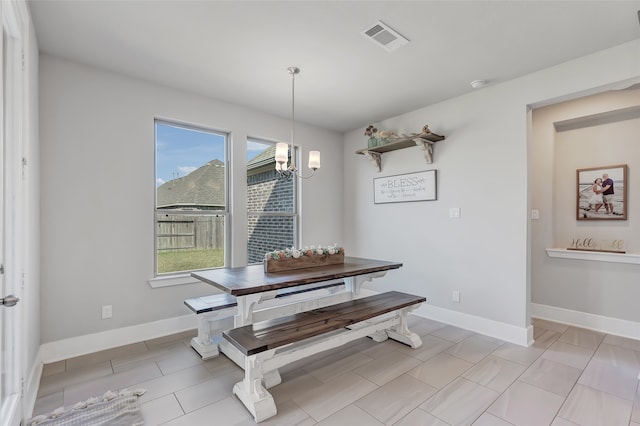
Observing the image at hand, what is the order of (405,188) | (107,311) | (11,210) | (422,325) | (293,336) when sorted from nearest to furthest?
(11,210) → (293,336) → (107,311) → (422,325) → (405,188)

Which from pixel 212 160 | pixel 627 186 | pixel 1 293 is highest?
pixel 212 160

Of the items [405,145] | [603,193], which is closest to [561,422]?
[603,193]

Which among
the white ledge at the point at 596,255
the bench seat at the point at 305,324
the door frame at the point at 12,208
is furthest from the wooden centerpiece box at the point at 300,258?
the white ledge at the point at 596,255

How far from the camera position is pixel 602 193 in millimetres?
3365

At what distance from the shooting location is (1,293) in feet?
5.16

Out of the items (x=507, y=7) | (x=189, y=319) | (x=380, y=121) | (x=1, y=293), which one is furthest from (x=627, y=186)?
(x=1, y=293)

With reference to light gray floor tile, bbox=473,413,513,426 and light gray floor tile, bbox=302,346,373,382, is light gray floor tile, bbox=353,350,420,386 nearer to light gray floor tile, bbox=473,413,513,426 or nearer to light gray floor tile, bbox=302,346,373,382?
light gray floor tile, bbox=302,346,373,382

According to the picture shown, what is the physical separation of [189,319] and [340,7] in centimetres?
318

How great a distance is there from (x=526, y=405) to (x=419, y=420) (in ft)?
2.46

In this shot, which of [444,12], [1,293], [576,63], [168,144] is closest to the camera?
[1,293]

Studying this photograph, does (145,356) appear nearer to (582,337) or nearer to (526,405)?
(526,405)

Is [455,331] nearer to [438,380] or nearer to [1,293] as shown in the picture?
[438,380]

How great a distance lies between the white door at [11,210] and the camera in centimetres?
164

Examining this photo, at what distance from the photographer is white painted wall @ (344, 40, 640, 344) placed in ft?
9.30
